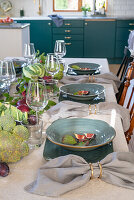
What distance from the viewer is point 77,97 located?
1731mm

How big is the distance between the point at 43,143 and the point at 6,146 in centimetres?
25

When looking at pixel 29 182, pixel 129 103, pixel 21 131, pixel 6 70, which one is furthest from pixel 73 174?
pixel 129 103

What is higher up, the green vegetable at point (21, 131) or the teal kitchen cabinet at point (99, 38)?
the green vegetable at point (21, 131)

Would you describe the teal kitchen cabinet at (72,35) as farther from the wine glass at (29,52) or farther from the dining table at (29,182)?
the dining table at (29,182)

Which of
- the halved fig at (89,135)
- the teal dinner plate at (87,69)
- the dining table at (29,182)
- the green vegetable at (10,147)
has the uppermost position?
the green vegetable at (10,147)

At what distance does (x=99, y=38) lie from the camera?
21.6 feet

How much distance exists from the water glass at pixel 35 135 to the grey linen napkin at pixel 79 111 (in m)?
0.29

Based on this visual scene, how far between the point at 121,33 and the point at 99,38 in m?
0.44

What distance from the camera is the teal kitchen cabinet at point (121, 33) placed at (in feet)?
20.9

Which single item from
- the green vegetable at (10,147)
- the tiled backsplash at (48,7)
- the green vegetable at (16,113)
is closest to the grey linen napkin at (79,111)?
the green vegetable at (16,113)

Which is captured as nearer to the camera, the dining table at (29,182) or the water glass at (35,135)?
the dining table at (29,182)

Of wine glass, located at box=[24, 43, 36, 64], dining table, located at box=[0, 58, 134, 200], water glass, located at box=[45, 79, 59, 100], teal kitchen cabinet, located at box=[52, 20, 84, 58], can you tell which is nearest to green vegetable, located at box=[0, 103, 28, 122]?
dining table, located at box=[0, 58, 134, 200]

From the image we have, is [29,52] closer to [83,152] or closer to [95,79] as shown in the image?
[95,79]

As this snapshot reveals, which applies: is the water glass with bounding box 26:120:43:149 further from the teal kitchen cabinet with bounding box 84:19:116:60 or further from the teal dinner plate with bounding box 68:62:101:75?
the teal kitchen cabinet with bounding box 84:19:116:60
